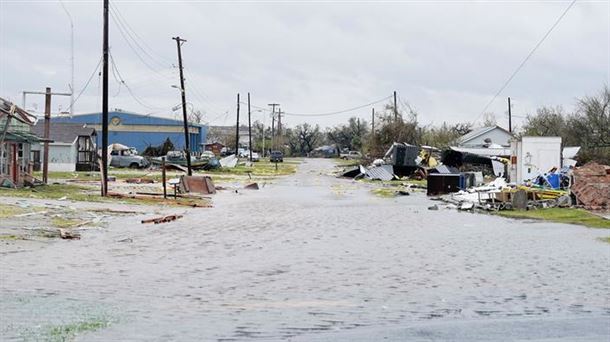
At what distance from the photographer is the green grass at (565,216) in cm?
2606

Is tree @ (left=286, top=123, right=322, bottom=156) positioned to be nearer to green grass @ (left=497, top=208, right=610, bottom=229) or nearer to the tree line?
the tree line

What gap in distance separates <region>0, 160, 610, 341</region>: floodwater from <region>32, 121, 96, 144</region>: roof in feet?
151

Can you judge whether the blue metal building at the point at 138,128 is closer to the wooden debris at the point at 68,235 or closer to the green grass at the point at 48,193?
the green grass at the point at 48,193

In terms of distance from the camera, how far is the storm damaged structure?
3481 cm

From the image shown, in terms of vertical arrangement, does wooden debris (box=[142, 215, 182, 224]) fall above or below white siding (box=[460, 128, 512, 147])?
below

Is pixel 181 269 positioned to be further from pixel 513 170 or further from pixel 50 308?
pixel 513 170

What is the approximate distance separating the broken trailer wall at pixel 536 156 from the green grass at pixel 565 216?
12874mm

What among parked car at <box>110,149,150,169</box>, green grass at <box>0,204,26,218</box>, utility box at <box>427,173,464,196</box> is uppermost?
parked car at <box>110,149,150,169</box>

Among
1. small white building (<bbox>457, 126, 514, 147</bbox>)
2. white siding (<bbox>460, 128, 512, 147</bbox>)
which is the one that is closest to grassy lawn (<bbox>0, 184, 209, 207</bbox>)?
small white building (<bbox>457, 126, 514, 147</bbox>)

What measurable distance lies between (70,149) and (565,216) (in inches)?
1909

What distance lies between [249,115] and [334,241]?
297 feet

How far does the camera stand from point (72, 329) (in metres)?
8.47

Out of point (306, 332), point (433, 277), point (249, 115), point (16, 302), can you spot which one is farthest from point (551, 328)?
point (249, 115)

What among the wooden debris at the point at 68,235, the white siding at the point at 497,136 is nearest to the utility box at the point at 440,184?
the wooden debris at the point at 68,235
